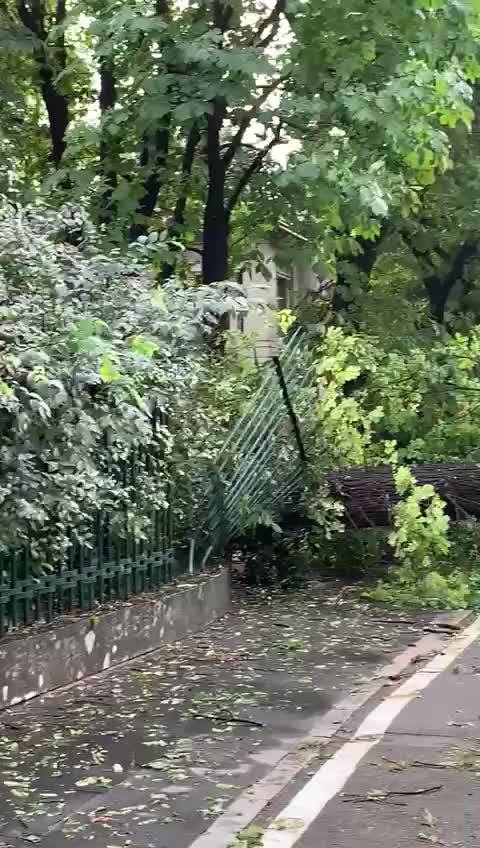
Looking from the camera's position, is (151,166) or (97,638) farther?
(151,166)

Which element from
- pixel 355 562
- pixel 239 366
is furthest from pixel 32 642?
pixel 355 562

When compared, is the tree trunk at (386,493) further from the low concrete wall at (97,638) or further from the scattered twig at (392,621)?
the low concrete wall at (97,638)

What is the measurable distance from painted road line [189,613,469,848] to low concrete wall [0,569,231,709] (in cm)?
169

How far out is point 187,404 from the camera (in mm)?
8109

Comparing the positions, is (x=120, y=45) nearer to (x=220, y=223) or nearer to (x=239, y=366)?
(x=220, y=223)

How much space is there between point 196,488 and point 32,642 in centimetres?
281

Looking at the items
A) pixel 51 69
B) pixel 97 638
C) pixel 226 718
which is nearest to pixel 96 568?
pixel 97 638

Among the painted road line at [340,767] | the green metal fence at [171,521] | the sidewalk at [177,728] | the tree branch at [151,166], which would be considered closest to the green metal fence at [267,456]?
the green metal fence at [171,521]

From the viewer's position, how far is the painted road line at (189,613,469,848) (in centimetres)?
417

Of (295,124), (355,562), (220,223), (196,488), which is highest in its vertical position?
(295,124)

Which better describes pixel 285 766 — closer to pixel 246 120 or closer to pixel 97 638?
pixel 97 638

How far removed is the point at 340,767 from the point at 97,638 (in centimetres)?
Result: 232

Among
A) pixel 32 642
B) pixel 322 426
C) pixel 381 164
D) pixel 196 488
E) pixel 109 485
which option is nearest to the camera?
pixel 32 642

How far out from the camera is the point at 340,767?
16.2ft
